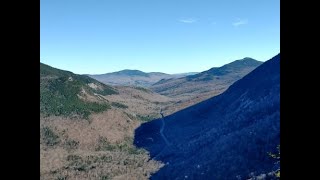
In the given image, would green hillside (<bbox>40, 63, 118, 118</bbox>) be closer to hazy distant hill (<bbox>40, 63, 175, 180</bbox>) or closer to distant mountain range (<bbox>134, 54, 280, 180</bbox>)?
hazy distant hill (<bbox>40, 63, 175, 180</bbox>)

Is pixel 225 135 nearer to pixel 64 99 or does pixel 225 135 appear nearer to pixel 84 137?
pixel 84 137

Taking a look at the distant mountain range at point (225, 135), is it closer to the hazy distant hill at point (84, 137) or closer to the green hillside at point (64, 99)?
the hazy distant hill at point (84, 137)

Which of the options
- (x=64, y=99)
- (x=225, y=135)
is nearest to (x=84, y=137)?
(x=64, y=99)

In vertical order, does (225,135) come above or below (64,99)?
below

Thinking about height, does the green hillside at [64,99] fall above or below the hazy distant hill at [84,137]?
above

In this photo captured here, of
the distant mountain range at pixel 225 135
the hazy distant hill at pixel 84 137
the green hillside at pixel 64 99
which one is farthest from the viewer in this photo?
the green hillside at pixel 64 99

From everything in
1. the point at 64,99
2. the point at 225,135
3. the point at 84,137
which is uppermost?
the point at 64,99

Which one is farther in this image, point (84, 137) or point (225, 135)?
point (84, 137)

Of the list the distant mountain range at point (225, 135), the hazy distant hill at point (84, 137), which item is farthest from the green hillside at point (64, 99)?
the distant mountain range at point (225, 135)

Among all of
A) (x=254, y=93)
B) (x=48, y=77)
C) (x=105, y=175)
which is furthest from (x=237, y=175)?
(x=48, y=77)
